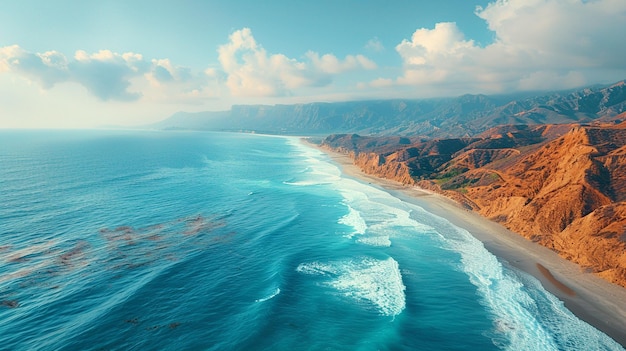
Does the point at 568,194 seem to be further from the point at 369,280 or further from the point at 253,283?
the point at 253,283

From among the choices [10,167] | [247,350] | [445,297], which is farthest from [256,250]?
[10,167]

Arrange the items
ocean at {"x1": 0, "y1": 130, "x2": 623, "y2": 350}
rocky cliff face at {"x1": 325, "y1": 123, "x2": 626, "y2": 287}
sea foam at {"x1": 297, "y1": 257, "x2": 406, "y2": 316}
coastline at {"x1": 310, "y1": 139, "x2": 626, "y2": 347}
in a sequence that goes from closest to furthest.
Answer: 1. ocean at {"x1": 0, "y1": 130, "x2": 623, "y2": 350}
2. coastline at {"x1": 310, "y1": 139, "x2": 626, "y2": 347}
3. sea foam at {"x1": 297, "y1": 257, "x2": 406, "y2": 316}
4. rocky cliff face at {"x1": 325, "y1": 123, "x2": 626, "y2": 287}

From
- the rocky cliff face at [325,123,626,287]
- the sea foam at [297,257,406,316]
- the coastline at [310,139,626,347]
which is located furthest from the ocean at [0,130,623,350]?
the rocky cliff face at [325,123,626,287]

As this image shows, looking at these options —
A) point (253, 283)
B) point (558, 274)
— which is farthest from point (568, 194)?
point (253, 283)

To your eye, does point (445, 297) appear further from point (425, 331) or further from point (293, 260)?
point (293, 260)

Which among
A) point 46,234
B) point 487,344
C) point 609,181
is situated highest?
point 609,181

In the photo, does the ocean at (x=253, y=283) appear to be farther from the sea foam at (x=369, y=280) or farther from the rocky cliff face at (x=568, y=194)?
the rocky cliff face at (x=568, y=194)

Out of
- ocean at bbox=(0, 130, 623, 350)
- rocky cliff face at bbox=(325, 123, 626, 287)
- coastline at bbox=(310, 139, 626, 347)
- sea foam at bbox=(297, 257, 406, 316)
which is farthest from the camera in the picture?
rocky cliff face at bbox=(325, 123, 626, 287)

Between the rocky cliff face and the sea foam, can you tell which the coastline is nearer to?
the rocky cliff face
